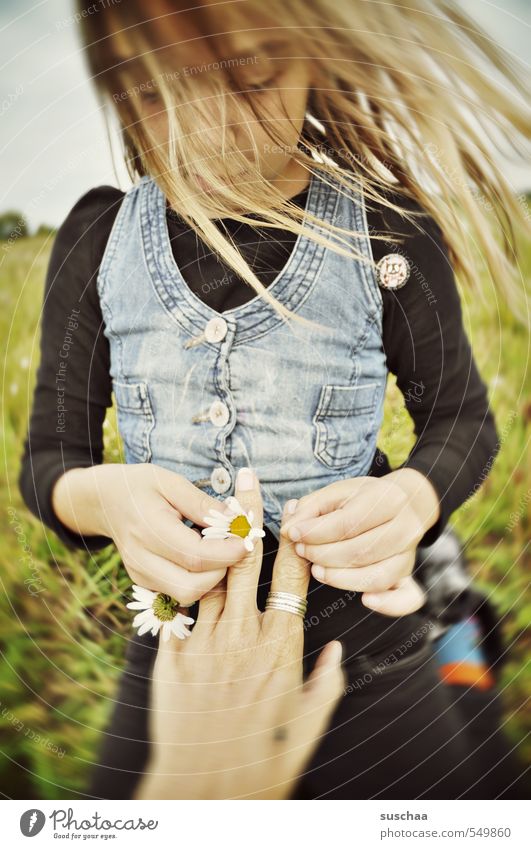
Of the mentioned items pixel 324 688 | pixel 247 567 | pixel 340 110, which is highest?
pixel 340 110

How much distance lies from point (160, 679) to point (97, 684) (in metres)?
0.06

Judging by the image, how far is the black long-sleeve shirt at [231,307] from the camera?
47 cm

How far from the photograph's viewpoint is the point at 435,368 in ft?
1.59

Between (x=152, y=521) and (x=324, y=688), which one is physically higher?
(x=152, y=521)

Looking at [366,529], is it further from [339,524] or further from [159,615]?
[159,615]

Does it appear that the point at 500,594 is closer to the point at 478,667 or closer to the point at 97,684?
the point at 478,667

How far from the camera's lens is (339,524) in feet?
1.54

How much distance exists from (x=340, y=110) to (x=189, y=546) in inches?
12.6

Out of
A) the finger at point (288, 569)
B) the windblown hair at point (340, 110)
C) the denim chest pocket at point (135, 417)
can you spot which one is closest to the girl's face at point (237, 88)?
the windblown hair at point (340, 110)

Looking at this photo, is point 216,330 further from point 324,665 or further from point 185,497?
point 324,665

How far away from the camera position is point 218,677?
0.49m

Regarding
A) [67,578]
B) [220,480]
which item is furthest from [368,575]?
[67,578]

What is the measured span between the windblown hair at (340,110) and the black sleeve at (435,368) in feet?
0.05

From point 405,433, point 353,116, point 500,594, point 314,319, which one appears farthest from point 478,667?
point 353,116
